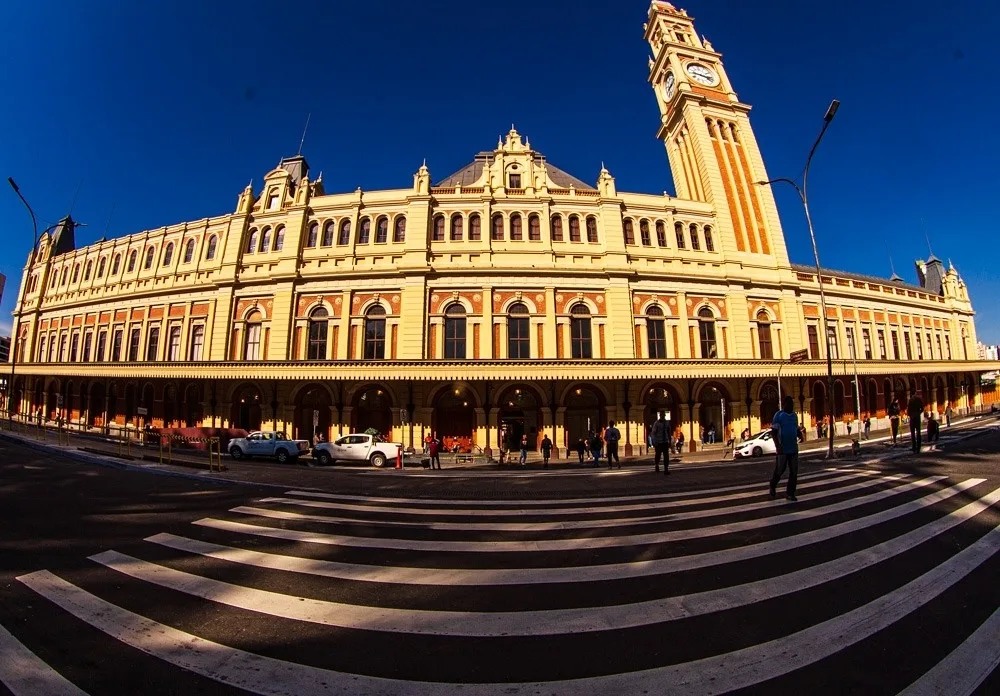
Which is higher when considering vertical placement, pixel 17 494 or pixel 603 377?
pixel 603 377

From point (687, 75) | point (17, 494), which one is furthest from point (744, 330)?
point (17, 494)

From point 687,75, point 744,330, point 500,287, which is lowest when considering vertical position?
point 744,330

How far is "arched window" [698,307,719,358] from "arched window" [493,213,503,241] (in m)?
14.0

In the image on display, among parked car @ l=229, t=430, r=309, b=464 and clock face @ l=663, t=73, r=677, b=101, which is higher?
clock face @ l=663, t=73, r=677, b=101

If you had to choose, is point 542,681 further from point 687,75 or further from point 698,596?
point 687,75

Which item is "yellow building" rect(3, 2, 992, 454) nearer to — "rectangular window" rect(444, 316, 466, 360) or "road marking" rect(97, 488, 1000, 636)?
"rectangular window" rect(444, 316, 466, 360)

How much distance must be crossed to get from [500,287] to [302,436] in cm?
1567

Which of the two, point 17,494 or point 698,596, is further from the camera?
point 17,494

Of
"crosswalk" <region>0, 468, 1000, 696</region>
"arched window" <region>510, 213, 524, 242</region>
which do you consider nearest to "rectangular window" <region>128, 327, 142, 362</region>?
"arched window" <region>510, 213, 524, 242</region>

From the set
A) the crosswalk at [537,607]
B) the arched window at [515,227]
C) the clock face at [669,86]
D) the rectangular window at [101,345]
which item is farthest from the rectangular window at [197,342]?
the clock face at [669,86]

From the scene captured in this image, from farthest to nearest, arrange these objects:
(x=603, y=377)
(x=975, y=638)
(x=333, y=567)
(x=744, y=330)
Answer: (x=744, y=330), (x=603, y=377), (x=333, y=567), (x=975, y=638)

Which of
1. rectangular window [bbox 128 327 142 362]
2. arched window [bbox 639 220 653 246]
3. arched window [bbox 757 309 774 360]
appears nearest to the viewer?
arched window [bbox 639 220 653 246]

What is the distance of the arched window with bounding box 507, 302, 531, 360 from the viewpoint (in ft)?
79.4

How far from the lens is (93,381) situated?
1331 inches
